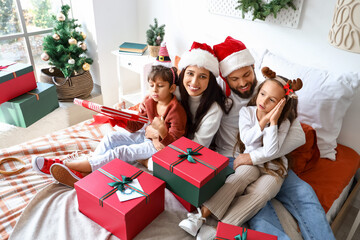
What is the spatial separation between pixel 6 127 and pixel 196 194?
1.63 m

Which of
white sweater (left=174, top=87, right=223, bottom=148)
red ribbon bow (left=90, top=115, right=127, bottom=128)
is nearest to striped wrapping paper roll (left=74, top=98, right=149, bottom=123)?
red ribbon bow (left=90, top=115, right=127, bottom=128)

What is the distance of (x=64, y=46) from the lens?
2.52 meters

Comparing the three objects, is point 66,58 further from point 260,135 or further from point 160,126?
point 260,135

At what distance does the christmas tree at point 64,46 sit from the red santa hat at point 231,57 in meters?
1.47

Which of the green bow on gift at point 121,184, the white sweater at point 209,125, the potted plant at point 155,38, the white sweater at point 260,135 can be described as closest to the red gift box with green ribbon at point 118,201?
the green bow on gift at point 121,184

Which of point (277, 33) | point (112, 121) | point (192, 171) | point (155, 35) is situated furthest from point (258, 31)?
point (192, 171)

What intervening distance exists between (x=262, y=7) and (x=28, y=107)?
168 cm

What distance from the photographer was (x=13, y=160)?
1.48 meters

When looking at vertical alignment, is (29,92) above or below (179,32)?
below

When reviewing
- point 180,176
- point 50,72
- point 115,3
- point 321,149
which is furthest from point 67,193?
point 115,3

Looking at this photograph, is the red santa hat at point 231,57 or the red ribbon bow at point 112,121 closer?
the red santa hat at point 231,57

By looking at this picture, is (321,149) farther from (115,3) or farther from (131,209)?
(115,3)

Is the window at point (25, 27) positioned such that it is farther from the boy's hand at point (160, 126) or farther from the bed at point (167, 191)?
the boy's hand at point (160, 126)

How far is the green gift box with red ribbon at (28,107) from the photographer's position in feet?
6.52
